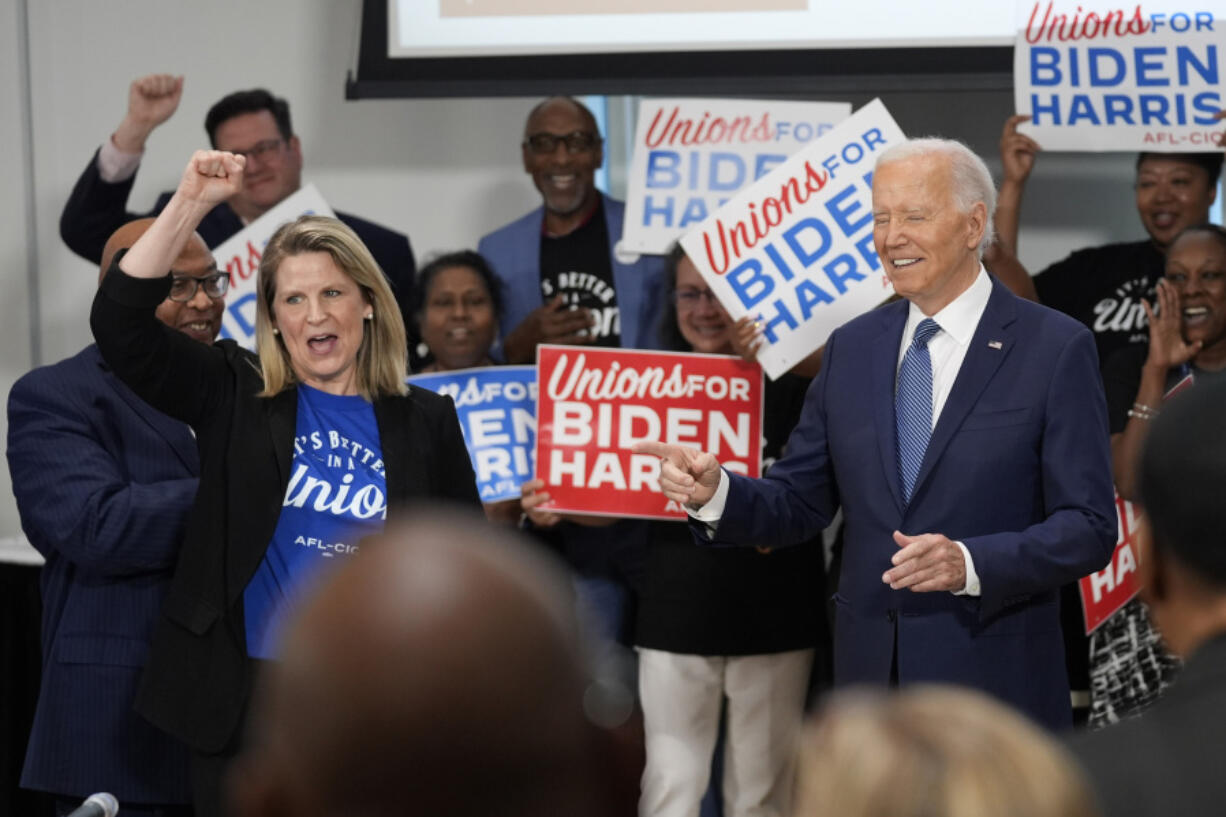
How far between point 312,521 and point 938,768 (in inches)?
74.9

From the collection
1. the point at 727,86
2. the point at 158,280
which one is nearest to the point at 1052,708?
the point at 158,280

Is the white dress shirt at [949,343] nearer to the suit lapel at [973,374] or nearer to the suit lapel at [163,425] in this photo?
the suit lapel at [973,374]

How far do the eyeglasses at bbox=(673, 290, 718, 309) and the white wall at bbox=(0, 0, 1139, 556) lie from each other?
180cm

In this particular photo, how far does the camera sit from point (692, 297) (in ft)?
13.6

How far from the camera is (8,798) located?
4.57m

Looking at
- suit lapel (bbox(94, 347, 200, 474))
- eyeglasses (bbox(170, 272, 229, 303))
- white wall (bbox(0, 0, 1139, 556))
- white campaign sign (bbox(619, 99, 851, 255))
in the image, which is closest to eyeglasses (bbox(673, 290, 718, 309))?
white campaign sign (bbox(619, 99, 851, 255))

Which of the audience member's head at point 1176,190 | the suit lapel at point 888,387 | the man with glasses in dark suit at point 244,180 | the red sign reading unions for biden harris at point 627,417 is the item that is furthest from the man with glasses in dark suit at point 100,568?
the audience member's head at point 1176,190

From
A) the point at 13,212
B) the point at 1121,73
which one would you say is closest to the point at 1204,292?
the point at 1121,73

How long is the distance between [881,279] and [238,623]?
6.01 ft

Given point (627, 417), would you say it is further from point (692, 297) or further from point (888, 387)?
point (888, 387)

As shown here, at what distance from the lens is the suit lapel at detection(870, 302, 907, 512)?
9.25 feet

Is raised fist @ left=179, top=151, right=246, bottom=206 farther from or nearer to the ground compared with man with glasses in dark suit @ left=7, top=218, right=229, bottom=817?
farther from the ground

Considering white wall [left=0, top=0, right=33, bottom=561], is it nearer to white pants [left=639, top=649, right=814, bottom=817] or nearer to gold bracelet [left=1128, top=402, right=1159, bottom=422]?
white pants [left=639, top=649, right=814, bottom=817]

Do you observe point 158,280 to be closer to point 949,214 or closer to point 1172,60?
point 949,214
